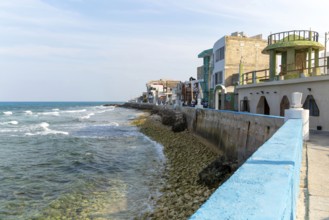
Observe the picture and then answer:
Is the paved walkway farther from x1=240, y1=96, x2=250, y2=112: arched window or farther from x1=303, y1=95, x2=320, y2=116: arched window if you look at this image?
x1=240, y1=96, x2=250, y2=112: arched window

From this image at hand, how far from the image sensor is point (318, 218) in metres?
3.84

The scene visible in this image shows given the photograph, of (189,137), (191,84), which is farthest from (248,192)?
(191,84)

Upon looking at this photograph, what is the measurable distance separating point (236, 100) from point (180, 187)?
56.9 ft

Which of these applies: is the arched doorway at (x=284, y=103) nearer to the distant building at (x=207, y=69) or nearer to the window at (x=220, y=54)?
the window at (x=220, y=54)

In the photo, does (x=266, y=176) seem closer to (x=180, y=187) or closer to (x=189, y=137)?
(x=180, y=187)

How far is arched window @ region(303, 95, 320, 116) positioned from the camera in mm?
15352

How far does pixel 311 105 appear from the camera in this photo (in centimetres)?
1574

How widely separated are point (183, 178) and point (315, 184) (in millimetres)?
9125

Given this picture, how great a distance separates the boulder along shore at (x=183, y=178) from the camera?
1014cm

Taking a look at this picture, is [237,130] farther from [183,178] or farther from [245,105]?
[245,105]

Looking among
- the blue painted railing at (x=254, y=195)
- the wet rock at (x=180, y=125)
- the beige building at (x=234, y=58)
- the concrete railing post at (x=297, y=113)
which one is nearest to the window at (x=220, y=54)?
the beige building at (x=234, y=58)

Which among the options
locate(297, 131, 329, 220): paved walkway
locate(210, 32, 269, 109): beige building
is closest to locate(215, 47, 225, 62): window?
locate(210, 32, 269, 109): beige building

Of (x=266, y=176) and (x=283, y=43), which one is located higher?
(x=283, y=43)

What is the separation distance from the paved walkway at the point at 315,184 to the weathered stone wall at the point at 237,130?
3325 millimetres
